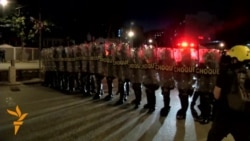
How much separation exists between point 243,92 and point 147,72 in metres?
6.78

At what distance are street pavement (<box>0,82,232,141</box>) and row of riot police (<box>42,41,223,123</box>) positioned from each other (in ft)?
1.79

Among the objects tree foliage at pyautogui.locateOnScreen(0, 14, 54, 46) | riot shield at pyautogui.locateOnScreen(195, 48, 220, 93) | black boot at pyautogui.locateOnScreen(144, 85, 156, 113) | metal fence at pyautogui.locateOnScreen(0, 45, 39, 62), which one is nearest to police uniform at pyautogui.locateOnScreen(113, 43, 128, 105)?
black boot at pyautogui.locateOnScreen(144, 85, 156, 113)

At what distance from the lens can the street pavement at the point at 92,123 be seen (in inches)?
334

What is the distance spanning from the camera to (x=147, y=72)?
461 inches

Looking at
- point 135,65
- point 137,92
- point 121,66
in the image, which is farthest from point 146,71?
point 121,66

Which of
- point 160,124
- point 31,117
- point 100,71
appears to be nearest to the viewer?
point 160,124

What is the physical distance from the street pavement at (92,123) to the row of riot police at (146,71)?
21.4 inches

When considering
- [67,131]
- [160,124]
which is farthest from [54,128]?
[160,124]

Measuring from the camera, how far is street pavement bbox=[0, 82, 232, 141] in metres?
8.48

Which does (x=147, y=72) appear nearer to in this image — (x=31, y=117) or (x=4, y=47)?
(x=31, y=117)

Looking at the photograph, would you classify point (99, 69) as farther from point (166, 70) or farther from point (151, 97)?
point (166, 70)

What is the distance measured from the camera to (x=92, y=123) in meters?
9.82

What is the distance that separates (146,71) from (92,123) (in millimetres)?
2759

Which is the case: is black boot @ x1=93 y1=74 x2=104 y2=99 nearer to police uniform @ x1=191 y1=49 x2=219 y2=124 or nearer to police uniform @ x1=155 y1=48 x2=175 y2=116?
police uniform @ x1=155 y1=48 x2=175 y2=116
